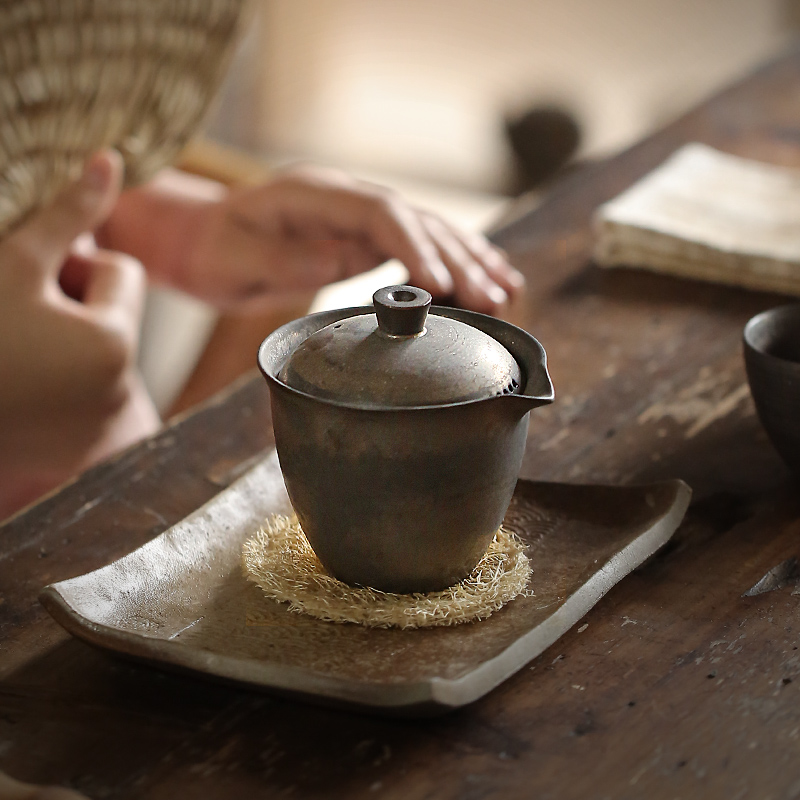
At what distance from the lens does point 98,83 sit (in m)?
0.87

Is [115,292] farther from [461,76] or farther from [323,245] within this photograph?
[461,76]

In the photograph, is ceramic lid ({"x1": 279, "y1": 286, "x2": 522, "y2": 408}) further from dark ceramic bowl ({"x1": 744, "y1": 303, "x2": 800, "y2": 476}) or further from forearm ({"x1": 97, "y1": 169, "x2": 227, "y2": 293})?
forearm ({"x1": 97, "y1": 169, "x2": 227, "y2": 293})

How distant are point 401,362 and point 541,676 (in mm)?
181

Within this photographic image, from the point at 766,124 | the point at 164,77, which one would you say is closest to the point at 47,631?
the point at 164,77

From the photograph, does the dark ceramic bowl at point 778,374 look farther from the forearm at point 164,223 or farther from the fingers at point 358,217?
the forearm at point 164,223

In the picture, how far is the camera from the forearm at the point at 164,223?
4.00 feet

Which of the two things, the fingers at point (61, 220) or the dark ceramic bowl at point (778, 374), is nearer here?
the dark ceramic bowl at point (778, 374)

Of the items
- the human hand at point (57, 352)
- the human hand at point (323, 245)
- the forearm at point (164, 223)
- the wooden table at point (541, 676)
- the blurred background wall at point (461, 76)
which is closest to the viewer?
the wooden table at point (541, 676)

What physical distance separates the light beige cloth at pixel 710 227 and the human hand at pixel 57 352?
0.53m

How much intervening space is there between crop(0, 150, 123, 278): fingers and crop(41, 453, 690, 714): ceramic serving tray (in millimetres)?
336

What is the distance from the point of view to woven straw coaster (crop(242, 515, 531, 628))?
21.8 inches

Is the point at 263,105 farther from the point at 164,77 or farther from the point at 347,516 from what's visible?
the point at 347,516

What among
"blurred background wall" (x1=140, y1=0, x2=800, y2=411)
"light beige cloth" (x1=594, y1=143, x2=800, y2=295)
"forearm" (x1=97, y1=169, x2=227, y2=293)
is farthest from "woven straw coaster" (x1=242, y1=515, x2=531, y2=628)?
"blurred background wall" (x1=140, y1=0, x2=800, y2=411)

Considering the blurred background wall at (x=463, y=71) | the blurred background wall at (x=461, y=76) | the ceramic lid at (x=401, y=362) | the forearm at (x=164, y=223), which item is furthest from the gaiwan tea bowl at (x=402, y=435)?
the blurred background wall at (x=463, y=71)
